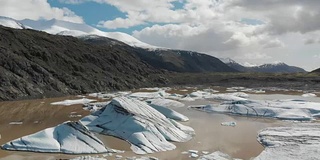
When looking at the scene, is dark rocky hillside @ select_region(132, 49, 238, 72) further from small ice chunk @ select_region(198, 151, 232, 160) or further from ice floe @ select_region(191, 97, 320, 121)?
small ice chunk @ select_region(198, 151, 232, 160)

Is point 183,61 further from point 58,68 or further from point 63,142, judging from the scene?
point 63,142

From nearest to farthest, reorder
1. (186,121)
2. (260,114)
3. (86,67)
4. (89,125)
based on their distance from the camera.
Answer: (89,125) < (186,121) < (260,114) < (86,67)

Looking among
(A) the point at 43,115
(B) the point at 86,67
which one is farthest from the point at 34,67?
(A) the point at 43,115

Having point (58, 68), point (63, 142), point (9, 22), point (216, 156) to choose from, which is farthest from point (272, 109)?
point (9, 22)

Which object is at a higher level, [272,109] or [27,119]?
[272,109]

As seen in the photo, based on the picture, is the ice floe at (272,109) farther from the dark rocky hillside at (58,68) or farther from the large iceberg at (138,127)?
the dark rocky hillside at (58,68)

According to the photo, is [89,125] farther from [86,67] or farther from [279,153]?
[86,67]
